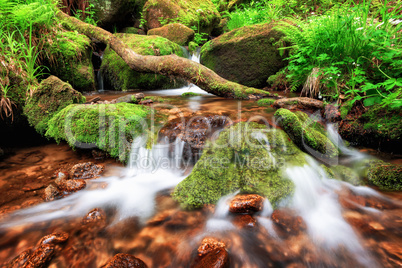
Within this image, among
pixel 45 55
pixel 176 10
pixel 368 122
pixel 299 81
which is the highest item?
pixel 176 10

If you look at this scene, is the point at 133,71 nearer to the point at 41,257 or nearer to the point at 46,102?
the point at 46,102

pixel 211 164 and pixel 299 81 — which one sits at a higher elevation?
pixel 299 81

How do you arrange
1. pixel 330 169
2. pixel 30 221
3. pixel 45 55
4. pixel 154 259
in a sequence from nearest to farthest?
pixel 154 259
pixel 30 221
pixel 330 169
pixel 45 55

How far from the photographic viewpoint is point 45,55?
406cm

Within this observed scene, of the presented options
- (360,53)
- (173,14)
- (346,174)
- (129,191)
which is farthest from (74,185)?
(173,14)

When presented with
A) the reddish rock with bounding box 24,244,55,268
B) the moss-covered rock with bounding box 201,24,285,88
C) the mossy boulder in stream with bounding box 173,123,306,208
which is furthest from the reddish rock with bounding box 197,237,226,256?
the moss-covered rock with bounding box 201,24,285,88

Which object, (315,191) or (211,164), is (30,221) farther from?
(315,191)

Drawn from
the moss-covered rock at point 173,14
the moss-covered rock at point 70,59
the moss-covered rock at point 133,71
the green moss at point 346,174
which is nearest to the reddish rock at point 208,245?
the green moss at point 346,174

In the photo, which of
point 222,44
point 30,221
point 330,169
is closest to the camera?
point 30,221

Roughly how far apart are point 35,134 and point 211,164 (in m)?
3.10

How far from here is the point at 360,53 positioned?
2.70m

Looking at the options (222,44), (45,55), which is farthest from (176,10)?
(45,55)

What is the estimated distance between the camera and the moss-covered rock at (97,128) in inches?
107

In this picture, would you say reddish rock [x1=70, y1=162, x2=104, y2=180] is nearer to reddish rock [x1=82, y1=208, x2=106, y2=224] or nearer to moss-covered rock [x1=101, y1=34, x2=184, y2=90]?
reddish rock [x1=82, y1=208, x2=106, y2=224]
